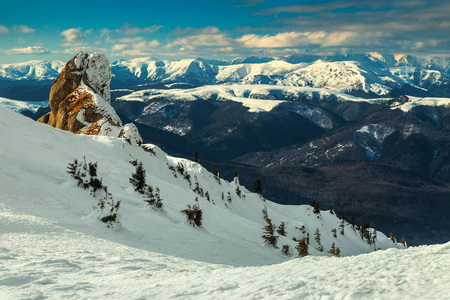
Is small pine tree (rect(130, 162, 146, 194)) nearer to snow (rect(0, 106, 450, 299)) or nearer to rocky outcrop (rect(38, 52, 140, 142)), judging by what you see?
snow (rect(0, 106, 450, 299))

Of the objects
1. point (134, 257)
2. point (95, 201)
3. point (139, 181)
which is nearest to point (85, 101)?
point (139, 181)

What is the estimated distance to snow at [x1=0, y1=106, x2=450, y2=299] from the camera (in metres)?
9.36

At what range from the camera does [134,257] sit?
13492mm

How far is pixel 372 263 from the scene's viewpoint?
37.9ft

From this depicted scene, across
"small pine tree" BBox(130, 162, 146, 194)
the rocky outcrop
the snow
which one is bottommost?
the snow

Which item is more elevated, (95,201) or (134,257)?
(95,201)

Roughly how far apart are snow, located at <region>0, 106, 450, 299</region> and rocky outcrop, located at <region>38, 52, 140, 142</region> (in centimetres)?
2965

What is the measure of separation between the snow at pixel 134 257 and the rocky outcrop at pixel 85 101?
2965 centimetres

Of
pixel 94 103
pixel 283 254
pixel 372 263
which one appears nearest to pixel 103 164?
pixel 283 254

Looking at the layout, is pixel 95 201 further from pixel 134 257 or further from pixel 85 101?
pixel 85 101

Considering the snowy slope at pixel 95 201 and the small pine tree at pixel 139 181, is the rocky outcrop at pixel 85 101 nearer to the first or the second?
the snowy slope at pixel 95 201

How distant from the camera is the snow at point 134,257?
9.36 m

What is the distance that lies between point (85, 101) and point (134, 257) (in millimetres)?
54895

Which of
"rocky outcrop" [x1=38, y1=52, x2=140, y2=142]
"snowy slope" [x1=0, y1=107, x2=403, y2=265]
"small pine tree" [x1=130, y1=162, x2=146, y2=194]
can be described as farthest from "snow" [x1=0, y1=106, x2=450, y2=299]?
"rocky outcrop" [x1=38, y1=52, x2=140, y2=142]
